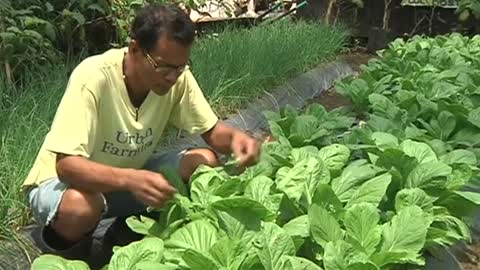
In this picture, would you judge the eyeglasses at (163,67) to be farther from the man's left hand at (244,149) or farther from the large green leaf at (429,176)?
the large green leaf at (429,176)

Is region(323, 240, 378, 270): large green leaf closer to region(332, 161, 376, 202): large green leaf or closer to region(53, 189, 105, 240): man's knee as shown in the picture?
region(332, 161, 376, 202): large green leaf

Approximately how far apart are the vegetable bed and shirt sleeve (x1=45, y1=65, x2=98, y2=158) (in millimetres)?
350

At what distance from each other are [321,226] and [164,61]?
75cm

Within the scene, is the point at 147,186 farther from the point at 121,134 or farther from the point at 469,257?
the point at 469,257

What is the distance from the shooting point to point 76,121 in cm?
281

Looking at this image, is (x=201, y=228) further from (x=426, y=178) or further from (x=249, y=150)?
(x=426, y=178)

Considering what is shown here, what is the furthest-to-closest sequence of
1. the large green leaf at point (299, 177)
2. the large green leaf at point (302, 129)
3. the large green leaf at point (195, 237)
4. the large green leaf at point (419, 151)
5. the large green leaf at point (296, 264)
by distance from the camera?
the large green leaf at point (302, 129)
the large green leaf at point (419, 151)
the large green leaf at point (299, 177)
the large green leaf at point (195, 237)
the large green leaf at point (296, 264)

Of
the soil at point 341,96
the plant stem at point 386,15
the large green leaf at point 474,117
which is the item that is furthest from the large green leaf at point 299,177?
the plant stem at point 386,15

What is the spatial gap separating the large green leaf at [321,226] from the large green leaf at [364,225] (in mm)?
101

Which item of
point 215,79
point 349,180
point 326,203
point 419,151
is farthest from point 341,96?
point 326,203

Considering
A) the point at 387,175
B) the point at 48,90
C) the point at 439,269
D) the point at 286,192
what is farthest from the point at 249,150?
the point at 48,90

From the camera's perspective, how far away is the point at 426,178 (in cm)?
325

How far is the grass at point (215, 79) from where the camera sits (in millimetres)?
3486

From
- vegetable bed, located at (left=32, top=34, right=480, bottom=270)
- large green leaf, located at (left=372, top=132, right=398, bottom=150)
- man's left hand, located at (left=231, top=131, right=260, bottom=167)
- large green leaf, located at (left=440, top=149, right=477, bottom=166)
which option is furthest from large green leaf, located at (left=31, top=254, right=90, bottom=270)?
large green leaf, located at (left=440, top=149, right=477, bottom=166)
